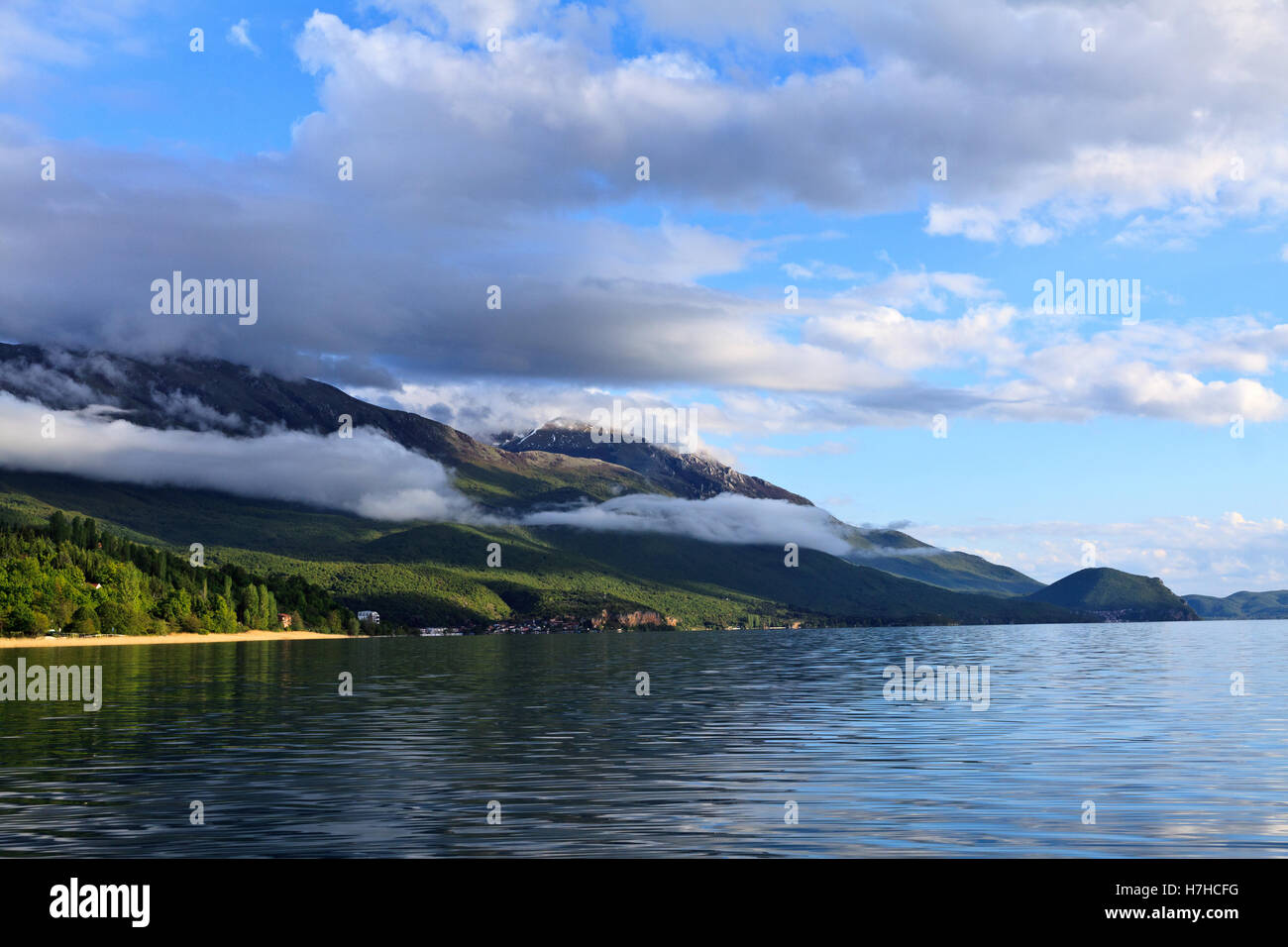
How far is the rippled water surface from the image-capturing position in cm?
3139

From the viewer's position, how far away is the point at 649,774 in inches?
1784

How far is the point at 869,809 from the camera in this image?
3622cm

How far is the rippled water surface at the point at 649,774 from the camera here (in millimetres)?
31391

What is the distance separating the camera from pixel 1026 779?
141 feet

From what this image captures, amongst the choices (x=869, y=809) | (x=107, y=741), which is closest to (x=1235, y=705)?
(x=869, y=809)

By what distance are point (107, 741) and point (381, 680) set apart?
62933 mm

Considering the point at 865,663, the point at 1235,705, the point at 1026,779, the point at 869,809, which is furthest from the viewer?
the point at 865,663
